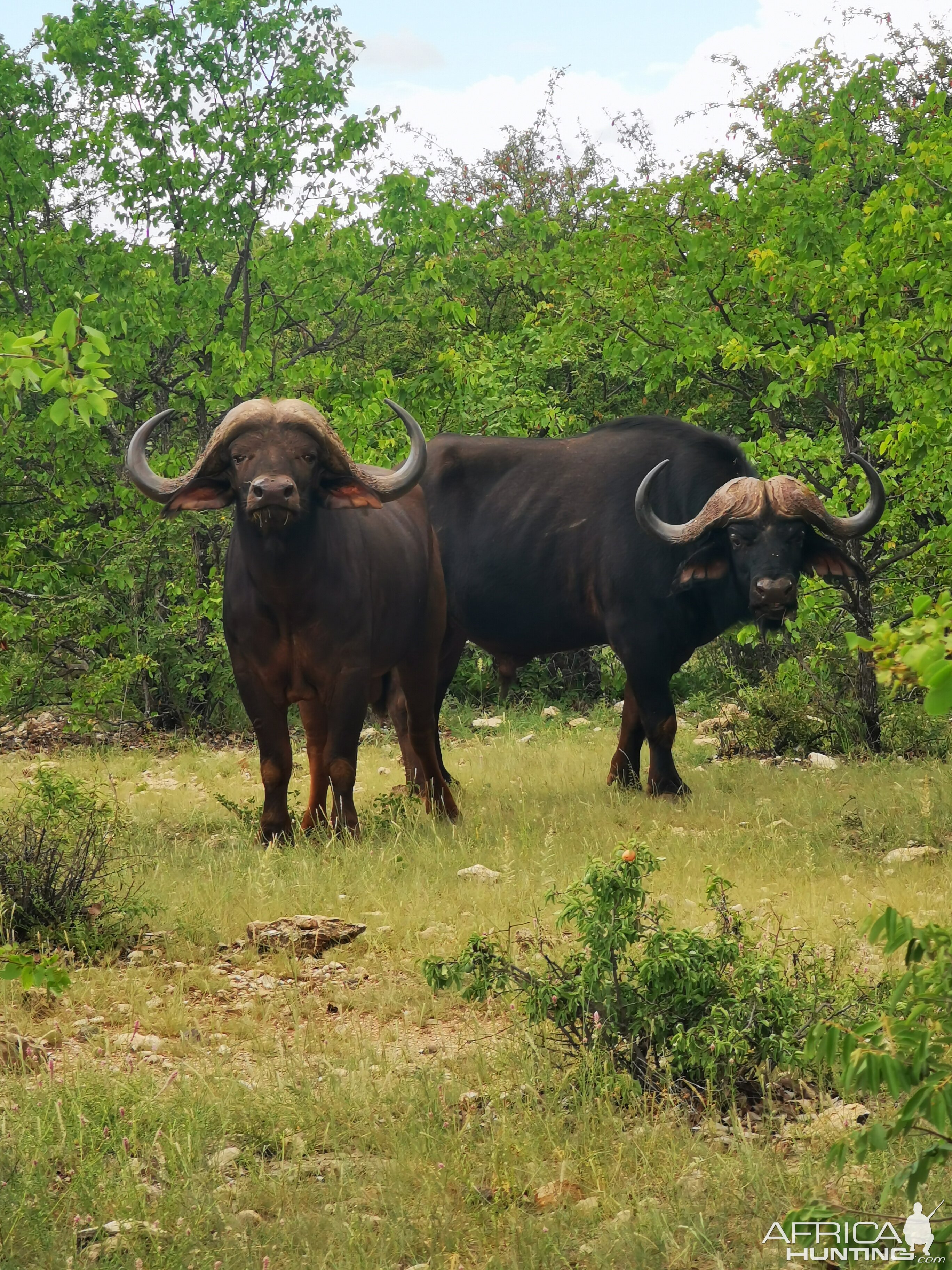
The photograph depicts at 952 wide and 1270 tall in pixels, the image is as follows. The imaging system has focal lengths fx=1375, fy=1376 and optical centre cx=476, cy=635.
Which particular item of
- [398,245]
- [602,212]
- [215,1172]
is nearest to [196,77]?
[398,245]

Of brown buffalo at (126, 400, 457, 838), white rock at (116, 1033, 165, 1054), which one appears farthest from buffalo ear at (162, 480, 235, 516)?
white rock at (116, 1033, 165, 1054)

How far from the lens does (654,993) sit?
4.30 metres

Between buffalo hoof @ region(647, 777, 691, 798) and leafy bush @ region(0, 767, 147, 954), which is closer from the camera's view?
leafy bush @ region(0, 767, 147, 954)

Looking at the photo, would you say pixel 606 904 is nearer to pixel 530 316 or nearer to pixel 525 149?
pixel 530 316

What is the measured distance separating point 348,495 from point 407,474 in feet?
1.29

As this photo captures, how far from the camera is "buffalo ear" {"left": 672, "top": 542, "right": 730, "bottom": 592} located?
9.25 metres

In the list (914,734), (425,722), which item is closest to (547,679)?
(914,734)

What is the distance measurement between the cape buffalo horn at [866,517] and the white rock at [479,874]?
3825mm

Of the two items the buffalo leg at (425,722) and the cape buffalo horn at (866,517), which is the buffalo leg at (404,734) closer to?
the buffalo leg at (425,722)

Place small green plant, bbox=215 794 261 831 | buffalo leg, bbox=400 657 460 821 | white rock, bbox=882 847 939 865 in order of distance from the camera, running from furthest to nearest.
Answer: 1. buffalo leg, bbox=400 657 460 821
2. small green plant, bbox=215 794 261 831
3. white rock, bbox=882 847 939 865

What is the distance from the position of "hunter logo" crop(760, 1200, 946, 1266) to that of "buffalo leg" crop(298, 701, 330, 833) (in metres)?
5.09

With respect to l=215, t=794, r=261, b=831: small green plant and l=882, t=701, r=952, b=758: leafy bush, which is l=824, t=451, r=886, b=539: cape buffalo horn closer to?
l=882, t=701, r=952, b=758: leafy bush

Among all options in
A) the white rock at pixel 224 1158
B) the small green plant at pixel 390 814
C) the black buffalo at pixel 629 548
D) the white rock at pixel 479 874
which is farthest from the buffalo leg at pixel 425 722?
the white rock at pixel 224 1158

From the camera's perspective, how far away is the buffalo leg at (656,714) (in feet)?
30.8
